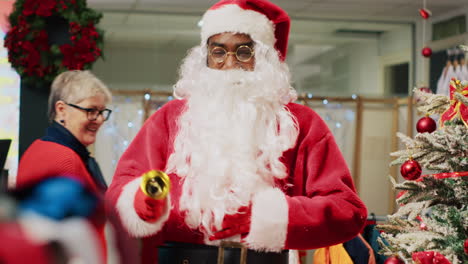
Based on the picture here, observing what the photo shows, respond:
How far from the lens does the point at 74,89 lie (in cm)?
286

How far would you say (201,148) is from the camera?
73.2 inches

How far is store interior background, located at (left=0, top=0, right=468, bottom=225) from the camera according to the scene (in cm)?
626

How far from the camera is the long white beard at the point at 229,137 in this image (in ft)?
5.76

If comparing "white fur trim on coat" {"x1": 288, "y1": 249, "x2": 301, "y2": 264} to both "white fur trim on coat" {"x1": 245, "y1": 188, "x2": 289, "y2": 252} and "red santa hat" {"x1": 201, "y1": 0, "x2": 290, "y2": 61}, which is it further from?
"red santa hat" {"x1": 201, "y1": 0, "x2": 290, "y2": 61}

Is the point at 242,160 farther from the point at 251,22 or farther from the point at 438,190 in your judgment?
the point at 438,190

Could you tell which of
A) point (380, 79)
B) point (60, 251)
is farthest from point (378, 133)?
point (60, 251)

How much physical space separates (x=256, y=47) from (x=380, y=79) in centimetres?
599

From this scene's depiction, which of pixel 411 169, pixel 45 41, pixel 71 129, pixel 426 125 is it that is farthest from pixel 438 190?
pixel 45 41

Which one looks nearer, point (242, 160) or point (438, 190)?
point (242, 160)

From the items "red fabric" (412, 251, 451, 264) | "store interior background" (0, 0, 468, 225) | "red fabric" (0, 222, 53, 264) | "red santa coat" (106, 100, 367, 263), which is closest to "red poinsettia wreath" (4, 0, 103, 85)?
"red santa coat" (106, 100, 367, 263)

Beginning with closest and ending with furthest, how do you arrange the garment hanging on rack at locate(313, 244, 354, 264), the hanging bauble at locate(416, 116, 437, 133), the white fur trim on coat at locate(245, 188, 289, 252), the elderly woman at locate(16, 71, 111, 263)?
the white fur trim on coat at locate(245, 188, 289, 252) < the hanging bauble at locate(416, 116, 437, 133) < the elderly woman at locate(16, 71, 111, 263) < the garment hanging on rack at locate(313, 244, 354, 264)

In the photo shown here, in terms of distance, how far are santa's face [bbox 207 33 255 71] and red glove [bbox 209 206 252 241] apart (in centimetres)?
50

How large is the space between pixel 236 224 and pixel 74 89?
4.78ft

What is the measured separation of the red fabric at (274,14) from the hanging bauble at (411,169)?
0.57 metres
